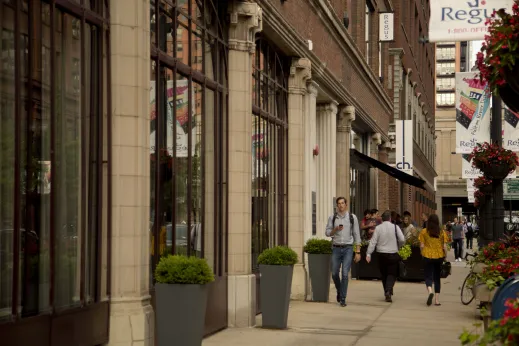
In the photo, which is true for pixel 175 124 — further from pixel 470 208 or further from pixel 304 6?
pixel 470 208

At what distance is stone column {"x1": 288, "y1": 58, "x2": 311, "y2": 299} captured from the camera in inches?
757

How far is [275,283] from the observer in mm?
14125

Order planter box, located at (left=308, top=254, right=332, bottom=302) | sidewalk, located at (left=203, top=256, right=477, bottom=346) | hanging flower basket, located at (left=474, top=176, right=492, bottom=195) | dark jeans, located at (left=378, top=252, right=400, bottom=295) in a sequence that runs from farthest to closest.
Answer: hanging flower basket, located at (left=474, top=176, right=492, bottom=195), dark jeans, located at (left=378, top=252, right=400, bottom=295), planter box, located at (left=308, top=254, right=332, bottom=302), sidewalk, located at (left=203, top=256, right=477, bottom=346)

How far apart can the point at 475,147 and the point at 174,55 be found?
1196cm

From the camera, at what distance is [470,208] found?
142875mm

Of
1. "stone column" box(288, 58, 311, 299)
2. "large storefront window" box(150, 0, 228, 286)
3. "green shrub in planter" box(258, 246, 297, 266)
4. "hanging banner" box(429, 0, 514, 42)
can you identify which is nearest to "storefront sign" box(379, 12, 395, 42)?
"stone column" box(288, 58, 311, 299)

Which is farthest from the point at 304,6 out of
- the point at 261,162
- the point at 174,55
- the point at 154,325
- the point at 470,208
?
the point at 470,208

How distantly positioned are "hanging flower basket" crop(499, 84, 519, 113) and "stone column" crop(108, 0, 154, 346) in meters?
4.08

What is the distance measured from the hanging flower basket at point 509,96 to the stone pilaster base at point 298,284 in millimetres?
11566

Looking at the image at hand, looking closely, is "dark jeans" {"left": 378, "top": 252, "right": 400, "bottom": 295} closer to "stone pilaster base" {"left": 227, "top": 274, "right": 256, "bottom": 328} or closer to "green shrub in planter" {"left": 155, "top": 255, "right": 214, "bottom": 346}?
"stone pilaster base" {"left": 227, "top": 274, "right": 256, "bottom": 328}

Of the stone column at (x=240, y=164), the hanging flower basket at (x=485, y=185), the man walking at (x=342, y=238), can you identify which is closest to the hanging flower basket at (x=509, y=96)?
the stone column at (x=240, y=164)

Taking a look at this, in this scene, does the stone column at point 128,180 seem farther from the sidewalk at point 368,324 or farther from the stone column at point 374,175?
the stone column at point 374,175

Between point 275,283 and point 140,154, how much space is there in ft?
13.9

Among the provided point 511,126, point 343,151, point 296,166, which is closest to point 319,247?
point 296,166
